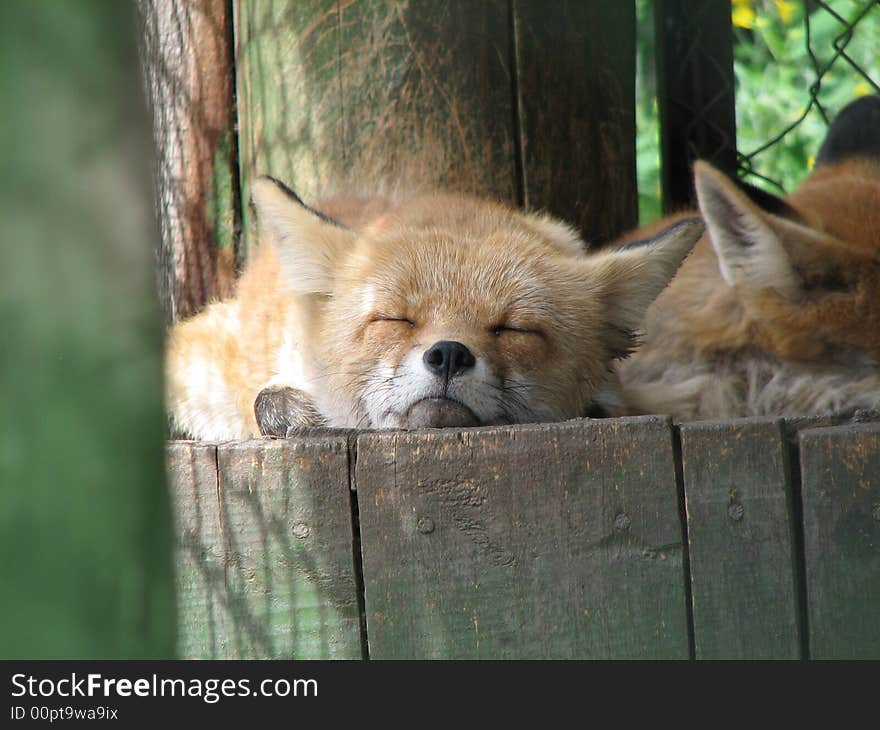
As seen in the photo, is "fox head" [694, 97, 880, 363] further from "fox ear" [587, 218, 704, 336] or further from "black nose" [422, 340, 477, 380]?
"black nose" [422, 340, 477, 380]

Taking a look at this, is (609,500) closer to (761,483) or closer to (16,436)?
(761,483)

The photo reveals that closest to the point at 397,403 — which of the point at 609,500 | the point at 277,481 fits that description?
the point at 277,481

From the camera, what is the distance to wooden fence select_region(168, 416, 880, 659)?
2.24 metres

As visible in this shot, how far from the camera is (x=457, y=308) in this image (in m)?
3.10

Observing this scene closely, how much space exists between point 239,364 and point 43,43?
10.2 feet

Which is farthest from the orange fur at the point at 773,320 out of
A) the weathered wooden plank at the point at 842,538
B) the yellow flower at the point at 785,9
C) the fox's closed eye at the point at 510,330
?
the yellow flower at the point at 785,9

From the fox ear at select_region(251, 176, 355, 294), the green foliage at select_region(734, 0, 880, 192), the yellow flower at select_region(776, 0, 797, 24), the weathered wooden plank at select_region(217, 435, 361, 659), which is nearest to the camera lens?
the weathered wooden plank at select_region(217, 435, 361, 659)

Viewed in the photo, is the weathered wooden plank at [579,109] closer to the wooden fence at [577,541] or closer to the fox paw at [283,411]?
the fox paw at [283,411]

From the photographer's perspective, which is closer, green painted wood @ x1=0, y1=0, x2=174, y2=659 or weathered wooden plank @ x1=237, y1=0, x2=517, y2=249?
green painted wood @ x1=0, y1=0, x2=174, y2=659

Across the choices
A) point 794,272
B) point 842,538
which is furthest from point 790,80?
point 842,538

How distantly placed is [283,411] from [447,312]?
2.24 ft

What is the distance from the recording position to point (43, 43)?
1.03 m

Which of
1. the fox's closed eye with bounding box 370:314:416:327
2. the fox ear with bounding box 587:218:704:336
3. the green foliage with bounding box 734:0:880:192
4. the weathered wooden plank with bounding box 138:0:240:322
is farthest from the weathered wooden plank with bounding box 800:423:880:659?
the green foliage with bounding box 734:0:880:192

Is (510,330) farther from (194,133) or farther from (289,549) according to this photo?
(194,133)
